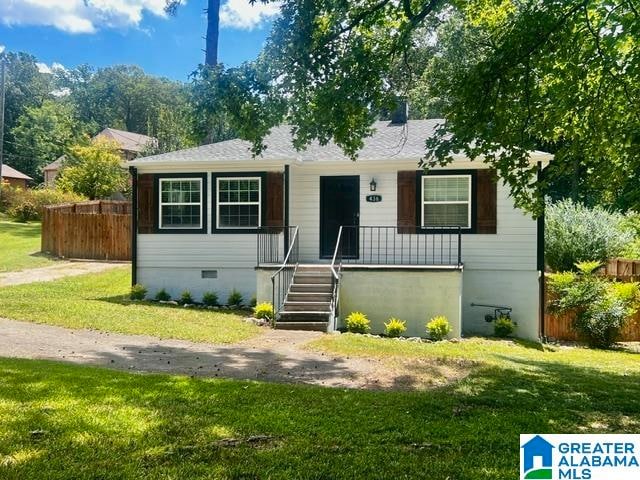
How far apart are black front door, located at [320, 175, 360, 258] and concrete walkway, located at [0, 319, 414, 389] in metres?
4.45

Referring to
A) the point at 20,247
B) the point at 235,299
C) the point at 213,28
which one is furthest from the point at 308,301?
the point at 20,247

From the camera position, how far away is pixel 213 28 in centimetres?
1670

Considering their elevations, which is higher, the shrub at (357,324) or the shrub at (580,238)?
Answer: the shrub at (580,238)

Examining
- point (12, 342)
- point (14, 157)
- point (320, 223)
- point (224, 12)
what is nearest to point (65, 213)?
point (224, 12)

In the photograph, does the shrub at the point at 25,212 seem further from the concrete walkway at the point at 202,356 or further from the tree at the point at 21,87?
the tree at the point at 21,87

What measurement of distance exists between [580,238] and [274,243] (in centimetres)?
1033

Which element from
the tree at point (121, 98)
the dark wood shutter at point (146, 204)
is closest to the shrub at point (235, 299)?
the dark wood shutter at point (146, 204)

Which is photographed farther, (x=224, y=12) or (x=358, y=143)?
(x=224, y=12)

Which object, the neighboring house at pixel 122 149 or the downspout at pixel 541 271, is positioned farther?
the neighboring house at pixel 122 149

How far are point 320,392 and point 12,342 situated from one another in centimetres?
542

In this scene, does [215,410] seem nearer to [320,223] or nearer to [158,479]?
[158,479]

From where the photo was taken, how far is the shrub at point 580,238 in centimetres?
1712

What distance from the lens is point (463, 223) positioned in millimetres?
12766

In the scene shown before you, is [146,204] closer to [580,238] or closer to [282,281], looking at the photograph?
[282,281]
